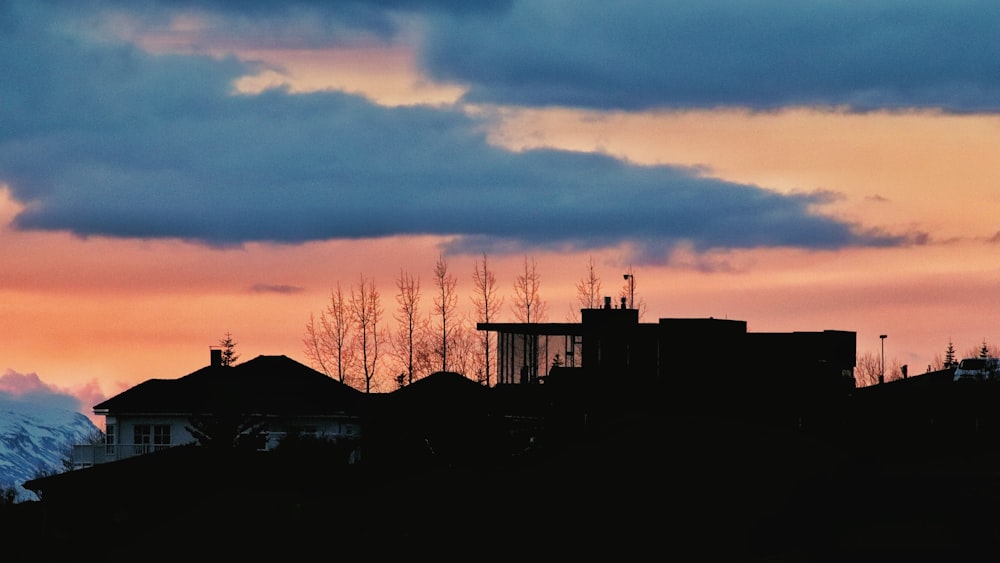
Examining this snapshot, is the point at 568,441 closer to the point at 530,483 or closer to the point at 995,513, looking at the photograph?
the point at 530,483

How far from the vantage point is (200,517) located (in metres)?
59.1

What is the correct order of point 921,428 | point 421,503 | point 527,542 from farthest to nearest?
point 921,428
point 421,503
point 527,542

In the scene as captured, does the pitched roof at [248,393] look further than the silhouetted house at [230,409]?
Yes

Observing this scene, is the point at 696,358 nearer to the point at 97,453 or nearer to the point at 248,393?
the point at 248,393

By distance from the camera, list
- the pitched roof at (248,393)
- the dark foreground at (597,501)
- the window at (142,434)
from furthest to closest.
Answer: the window at (142,434), the pitched roof at (248,393), the dark foreground at (597,501)

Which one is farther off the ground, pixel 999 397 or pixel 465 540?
pixel 999 397

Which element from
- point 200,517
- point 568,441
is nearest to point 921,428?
point 568,441

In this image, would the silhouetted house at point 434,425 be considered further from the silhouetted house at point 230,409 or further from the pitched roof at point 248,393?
the pitched roof at point 248,393

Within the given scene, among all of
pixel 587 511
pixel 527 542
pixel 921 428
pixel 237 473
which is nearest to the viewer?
pixel 527 542

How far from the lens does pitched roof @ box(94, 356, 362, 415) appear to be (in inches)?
3570

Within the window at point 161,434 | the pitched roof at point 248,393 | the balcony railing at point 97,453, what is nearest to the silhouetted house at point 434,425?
the pitched roof at point 248,393

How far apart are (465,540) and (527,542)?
96.6 inches

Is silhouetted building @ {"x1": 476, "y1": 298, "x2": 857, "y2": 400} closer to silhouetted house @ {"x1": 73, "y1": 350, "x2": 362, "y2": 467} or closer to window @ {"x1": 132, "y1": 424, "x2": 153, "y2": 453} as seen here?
silhouetted house @ {"x1": 73, "y1": 350, "x2": 362, "y2": 467}

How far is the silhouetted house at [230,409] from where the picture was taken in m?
88.9
